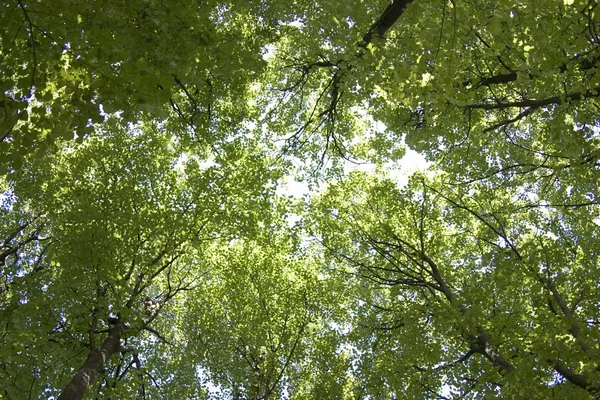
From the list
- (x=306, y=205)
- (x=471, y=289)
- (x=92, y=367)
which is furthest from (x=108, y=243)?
(x=471, y=289)

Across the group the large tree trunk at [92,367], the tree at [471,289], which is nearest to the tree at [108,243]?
the large tree trunk at [92,367]

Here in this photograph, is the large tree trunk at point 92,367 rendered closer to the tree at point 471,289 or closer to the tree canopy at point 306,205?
the tree canopy at point 306,205

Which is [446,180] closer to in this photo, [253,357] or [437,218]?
[437,218]

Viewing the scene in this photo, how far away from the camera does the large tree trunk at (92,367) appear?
22.1 feet

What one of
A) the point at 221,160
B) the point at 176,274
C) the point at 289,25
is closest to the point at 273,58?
A: the point at 289,25

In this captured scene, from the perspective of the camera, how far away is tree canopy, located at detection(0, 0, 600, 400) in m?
5.03

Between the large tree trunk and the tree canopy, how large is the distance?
35mm

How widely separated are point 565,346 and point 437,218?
6.12 metres

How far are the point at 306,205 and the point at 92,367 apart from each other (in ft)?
22.6

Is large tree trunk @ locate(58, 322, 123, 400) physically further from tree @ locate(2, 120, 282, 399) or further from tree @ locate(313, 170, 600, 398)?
tree @ locate(313, 170, 600, 398)

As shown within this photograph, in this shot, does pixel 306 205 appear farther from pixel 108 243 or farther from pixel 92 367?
pixel 92 367

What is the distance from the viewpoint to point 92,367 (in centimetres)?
740

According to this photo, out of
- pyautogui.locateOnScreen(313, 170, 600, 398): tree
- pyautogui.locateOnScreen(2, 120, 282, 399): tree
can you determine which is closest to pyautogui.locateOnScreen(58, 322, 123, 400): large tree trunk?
pyautogui.locateOnScreen(2, 120, 282, 399): tree

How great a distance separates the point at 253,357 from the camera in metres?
12.2
